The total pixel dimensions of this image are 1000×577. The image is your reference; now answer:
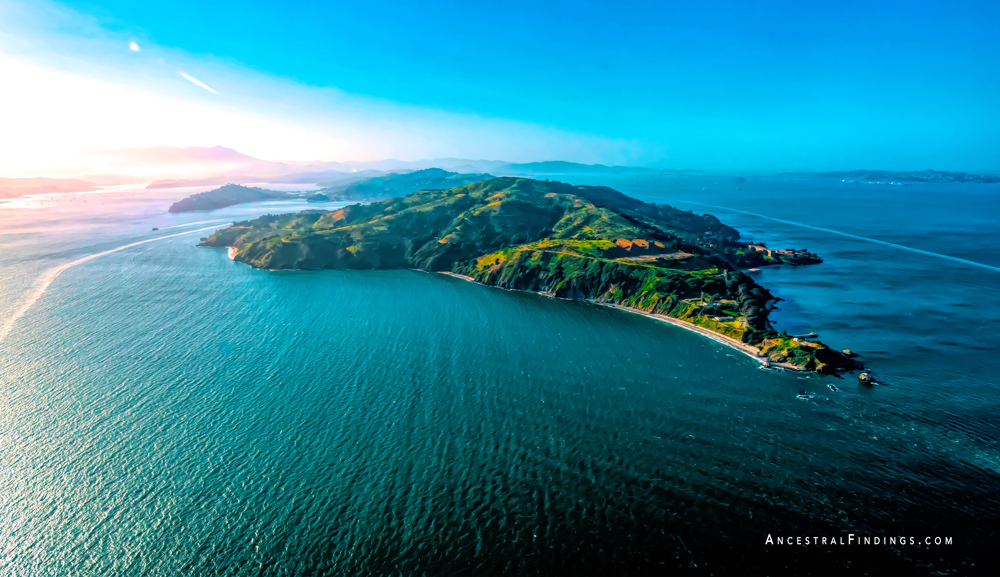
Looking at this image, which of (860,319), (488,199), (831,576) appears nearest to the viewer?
(831,576)

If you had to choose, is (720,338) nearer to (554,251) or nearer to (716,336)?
(716,336)

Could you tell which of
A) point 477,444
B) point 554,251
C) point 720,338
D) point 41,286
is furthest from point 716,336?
point 41,286

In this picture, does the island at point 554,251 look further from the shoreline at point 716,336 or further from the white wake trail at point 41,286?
the white wake trail at point 41,286

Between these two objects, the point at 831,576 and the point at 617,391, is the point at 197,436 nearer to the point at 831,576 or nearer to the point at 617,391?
the point at 617,391

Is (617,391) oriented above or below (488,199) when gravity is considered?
below

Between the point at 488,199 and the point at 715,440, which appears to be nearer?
the point at 715,440

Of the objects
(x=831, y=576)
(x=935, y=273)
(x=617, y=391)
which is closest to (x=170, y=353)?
(x=617, y=391)
